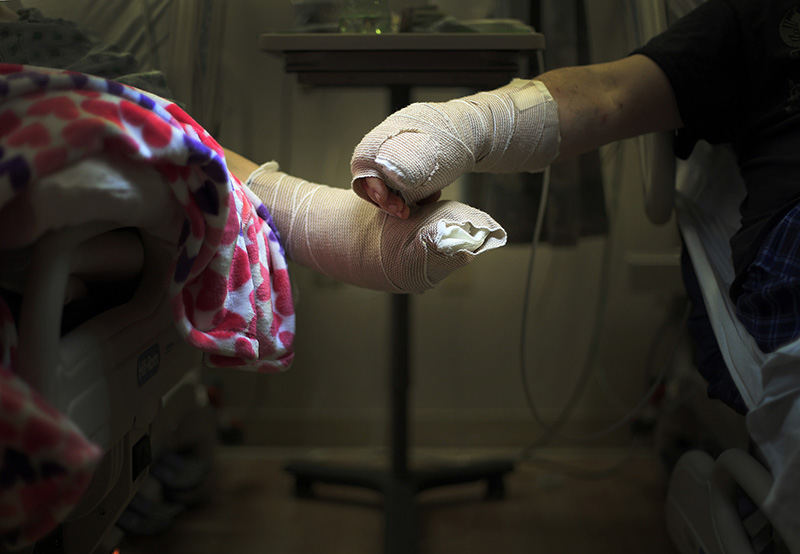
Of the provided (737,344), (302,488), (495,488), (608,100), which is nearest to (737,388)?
(737,344)

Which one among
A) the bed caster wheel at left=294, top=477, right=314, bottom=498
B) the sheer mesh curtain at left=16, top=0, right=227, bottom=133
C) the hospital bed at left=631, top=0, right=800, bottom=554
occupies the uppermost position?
the sheer mesh curtain at left=16, top=0, right=227, bottom=133

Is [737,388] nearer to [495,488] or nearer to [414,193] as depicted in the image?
[414,193]

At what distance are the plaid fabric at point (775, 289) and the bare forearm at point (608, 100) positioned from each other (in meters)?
0.21

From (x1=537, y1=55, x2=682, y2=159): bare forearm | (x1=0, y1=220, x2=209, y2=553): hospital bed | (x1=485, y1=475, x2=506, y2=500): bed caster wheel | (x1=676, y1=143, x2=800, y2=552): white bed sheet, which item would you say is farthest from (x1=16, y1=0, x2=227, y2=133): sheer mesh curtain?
(x1=485, y1=475, x2=506, y2=500): bed caster wheel

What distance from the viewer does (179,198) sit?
0.49m

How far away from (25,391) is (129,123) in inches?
7.2

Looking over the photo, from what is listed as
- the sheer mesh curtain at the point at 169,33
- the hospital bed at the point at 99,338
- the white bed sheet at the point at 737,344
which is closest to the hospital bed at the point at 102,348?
the hospital bed at the point at 99,338

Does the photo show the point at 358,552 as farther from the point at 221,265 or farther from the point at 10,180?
the point at 10,180

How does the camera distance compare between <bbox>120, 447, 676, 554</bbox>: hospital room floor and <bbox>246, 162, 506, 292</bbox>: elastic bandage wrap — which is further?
<bbox>120, 447, 676, 554</bbox>: hospital room floor

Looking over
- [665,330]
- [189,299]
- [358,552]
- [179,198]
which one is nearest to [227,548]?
[358,552]

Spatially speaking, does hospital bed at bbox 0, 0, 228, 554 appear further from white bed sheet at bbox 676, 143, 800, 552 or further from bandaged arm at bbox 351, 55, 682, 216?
white bed sheet at bbox 676, 143, 800, 552

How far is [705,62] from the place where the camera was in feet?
2.68

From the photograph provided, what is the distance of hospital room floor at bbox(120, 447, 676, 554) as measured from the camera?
1.18 m

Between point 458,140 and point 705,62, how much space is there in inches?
14.9
